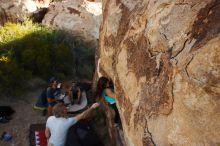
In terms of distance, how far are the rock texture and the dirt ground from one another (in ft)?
8.90

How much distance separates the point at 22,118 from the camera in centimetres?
986

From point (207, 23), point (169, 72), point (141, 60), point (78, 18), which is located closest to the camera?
point (207, 23)

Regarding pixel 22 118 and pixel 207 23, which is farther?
pixel 22 118

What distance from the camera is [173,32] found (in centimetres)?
565

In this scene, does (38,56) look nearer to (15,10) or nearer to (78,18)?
(78,18)

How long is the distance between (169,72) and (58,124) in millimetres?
2438

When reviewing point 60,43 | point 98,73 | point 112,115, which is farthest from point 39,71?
point 112,115

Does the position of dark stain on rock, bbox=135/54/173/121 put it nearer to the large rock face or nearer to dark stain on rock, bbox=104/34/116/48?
the large rock face

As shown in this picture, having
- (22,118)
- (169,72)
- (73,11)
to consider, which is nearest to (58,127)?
(169,72)

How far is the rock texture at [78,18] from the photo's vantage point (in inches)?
519

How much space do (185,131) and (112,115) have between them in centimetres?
358

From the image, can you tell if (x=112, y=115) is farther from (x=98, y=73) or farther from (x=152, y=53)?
(x=152, y=53)

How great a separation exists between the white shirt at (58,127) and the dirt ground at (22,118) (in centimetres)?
180

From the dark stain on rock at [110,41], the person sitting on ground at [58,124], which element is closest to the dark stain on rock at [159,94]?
the person sitting on ground at [58,124]
